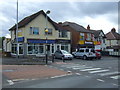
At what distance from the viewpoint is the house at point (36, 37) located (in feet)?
106

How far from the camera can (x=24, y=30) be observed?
106 ft

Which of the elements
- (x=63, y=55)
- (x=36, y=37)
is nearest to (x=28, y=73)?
(x=63, y=55)

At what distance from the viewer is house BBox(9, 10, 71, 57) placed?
3241cm

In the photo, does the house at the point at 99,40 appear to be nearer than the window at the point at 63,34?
No

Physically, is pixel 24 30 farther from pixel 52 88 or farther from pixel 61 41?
pixel 52 88

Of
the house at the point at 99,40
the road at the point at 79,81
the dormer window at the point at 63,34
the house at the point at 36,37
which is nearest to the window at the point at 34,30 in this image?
the house at the point at 36,37

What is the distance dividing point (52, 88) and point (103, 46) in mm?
45847

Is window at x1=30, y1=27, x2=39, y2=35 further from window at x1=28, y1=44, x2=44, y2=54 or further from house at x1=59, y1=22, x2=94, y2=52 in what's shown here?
house at x1=59, y1=22, x2=94, y2=52

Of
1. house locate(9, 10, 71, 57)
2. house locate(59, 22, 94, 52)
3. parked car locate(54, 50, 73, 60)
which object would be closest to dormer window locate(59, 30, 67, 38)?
house locate(9, 10, 71, 57)

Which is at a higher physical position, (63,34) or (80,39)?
(63,34)

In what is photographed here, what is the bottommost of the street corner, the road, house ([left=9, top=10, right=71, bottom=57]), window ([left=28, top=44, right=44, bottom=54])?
the road

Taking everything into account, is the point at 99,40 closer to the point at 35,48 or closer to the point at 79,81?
the point at 35,48

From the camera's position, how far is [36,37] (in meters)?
33.6

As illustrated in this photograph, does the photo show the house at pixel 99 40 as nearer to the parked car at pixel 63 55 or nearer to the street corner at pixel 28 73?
the parked car at pixel 63 55
